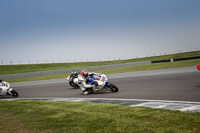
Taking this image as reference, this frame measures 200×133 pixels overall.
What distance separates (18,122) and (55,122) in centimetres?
110

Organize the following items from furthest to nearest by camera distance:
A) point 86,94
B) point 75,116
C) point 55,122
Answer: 1. point 86,94
2. point 75,116
3. point 55,122

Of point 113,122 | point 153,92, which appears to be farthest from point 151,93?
point 113,122

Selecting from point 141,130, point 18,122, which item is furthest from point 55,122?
point 141,130

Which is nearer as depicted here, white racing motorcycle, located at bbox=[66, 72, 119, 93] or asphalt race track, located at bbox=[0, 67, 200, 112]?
asphalt race track, located at bbox=[0, 67, 200, 112]

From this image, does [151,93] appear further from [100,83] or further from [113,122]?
[113,122]

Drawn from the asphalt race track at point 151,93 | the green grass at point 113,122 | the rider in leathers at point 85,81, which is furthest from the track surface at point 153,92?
the green grass at point 113,122

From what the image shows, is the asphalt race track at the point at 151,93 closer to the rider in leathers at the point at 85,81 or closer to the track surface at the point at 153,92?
the track surface at the point at 153,92

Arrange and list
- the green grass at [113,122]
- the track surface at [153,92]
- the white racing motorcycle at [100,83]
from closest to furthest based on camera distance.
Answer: the green grass at [113,122] < the track surface at [153,92] < the white racing motorcycle at [100,83]

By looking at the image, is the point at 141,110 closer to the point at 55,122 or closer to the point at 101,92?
the point at 55,122

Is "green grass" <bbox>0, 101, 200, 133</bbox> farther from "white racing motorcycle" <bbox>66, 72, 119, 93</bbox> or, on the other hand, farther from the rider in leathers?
the rider in leathers

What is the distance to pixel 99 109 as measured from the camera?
300 inches

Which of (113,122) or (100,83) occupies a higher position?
(100,83)

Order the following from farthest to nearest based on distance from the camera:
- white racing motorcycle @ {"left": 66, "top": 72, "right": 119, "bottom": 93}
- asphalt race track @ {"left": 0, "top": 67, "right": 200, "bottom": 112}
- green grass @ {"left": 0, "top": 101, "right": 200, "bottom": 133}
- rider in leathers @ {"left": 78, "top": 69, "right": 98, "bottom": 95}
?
1. rider in leathers @ {"left": 78, "top": 69, "right": 98, "bottom": 95}
2. white racing motorcycle @ {"left": 66, "top": 72, "right": 119, "bottom": 93}
3. asphalt race track @ {"left": 0, "top": 67, "right": 200, "bottom": 112}
4. green grass @ {"left": 0, "top": 101, "right": 200, "bottom": 133}

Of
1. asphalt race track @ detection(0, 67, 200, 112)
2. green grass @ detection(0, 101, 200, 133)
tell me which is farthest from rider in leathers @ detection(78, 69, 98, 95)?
green grass @ detection(0, 101, 200, 133)
